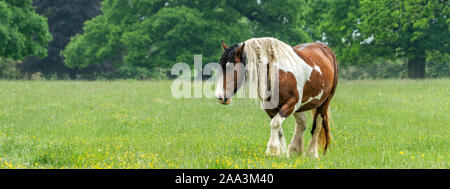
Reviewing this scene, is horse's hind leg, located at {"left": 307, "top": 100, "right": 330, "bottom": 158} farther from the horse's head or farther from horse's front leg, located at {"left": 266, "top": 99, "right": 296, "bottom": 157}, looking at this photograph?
the horse's head

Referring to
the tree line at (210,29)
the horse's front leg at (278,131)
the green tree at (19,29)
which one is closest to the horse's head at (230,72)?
the horse's front leg at (278,131)

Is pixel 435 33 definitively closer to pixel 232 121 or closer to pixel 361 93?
pixel 361 93

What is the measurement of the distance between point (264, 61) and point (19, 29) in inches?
1111

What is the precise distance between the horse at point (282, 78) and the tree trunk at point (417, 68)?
27814 millimetres

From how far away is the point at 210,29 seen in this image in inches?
1234

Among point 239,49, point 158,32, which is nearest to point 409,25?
point 158,32

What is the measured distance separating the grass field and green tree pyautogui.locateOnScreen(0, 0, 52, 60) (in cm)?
1017

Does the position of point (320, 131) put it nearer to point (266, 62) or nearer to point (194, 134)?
point (266, 62)

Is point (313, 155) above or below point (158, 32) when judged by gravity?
below
